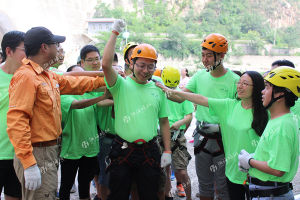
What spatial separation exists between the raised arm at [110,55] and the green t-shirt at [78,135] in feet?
2.81

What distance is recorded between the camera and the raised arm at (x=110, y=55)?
2842 mm

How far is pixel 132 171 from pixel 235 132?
123 centimetres

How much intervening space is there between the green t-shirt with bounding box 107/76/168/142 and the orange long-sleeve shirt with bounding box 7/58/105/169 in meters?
0.64

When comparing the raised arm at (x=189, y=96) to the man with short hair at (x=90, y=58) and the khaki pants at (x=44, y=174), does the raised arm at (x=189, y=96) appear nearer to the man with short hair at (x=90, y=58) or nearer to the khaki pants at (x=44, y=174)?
the man with short hair at (x=90, y=58)

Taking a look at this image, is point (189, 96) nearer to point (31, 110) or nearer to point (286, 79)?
point (286, 79)

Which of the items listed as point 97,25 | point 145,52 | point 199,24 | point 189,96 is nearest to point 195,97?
point 189,96

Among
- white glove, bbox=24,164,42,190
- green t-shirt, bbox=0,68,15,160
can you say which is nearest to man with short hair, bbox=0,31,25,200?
green t-shirt, bbox=0,68,15,160

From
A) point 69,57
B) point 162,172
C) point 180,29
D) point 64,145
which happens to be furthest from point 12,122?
point 180,29

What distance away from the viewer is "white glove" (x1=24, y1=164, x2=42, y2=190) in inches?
97.1

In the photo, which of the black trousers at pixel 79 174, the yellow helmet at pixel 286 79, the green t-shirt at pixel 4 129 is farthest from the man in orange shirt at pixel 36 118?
the yellow helmet at pixel 286 79

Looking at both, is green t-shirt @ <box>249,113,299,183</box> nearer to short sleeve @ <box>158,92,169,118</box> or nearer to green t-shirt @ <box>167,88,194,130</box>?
short sleeve @ <box>158,92,169,118</box>

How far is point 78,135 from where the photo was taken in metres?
3.68

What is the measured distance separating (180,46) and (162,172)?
66.7 metres

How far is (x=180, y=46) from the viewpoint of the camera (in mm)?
68062
